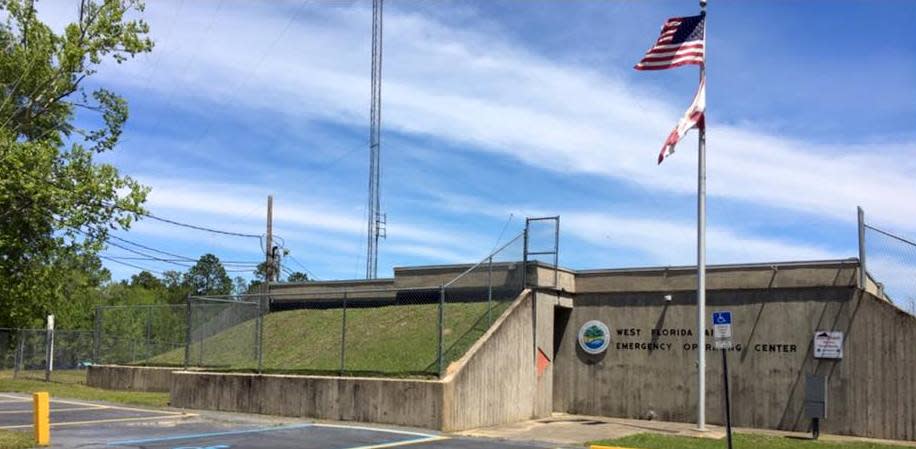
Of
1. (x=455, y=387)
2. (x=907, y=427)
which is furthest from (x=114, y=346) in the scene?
(x=907, y=427)

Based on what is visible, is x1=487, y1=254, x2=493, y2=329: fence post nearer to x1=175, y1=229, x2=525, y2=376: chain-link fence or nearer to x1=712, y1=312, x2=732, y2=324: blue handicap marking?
x1=175, y1=229, x2=525, y2=376: chain-link fence

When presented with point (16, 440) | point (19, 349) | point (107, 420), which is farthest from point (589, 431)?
point (19, 349)

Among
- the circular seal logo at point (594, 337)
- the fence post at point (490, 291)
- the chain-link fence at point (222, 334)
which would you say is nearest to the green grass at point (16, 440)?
the chain-link fence at point (222, 334)

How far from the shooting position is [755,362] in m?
19.8

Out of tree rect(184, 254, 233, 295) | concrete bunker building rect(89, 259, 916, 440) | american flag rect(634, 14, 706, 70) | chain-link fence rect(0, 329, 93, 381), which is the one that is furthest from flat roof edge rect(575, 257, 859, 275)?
tree rect(184, 254, 233, 295)

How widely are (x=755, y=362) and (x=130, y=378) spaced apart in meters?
20.8

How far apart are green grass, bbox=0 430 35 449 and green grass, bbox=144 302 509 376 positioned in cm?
733

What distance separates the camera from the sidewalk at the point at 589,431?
1655 centimetres

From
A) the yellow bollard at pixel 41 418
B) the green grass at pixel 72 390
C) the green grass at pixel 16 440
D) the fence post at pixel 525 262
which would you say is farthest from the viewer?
the green grass at pixel 72 390

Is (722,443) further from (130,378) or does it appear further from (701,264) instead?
(130,378)

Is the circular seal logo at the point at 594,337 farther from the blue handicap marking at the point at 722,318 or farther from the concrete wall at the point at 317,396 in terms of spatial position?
the blue handicap marking at the point at 722,318

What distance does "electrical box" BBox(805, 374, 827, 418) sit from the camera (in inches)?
694

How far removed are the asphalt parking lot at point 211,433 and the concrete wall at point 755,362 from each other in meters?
6.62

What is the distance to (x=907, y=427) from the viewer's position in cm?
1775
